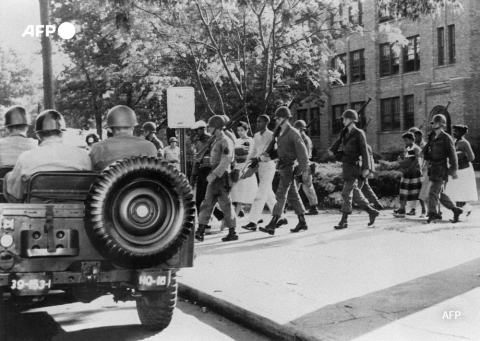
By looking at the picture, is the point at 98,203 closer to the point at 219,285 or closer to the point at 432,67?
the point at 219,285

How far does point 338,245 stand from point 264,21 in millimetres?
11878

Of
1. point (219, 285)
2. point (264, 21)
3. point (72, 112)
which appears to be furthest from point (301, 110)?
point (219, 285)

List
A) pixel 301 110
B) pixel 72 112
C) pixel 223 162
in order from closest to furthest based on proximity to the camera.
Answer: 1. pixel 223 162
2. pixel 72 112
3. pixel 301 110

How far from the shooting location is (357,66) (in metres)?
42.5

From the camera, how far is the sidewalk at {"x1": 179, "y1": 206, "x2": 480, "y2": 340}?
212 inches

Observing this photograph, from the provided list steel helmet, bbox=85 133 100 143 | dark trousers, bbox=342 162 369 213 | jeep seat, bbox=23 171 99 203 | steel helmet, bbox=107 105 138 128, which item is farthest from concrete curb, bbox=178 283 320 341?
steel helmet, bbox=85 133 100 143

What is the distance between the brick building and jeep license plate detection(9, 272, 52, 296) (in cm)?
2711

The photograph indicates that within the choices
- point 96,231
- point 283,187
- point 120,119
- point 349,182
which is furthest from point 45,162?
point 349,182

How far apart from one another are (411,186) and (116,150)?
30.3 feet

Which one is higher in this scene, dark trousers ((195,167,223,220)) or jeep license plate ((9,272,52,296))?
dark trousers ((195,167,223,220))

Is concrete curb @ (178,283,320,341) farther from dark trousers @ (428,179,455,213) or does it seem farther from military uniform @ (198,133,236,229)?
dark trousers @ (428,179,455,213)

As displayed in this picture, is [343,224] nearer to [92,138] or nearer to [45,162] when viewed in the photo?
[92,138]

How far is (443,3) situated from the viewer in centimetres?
1152

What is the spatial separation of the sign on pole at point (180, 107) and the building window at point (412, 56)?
96.9ft
